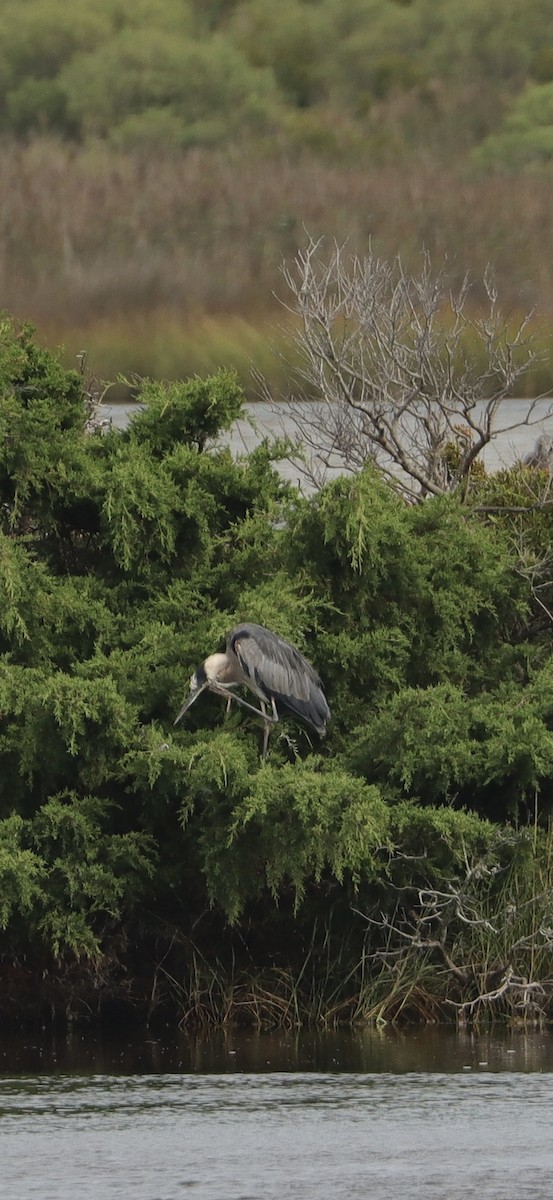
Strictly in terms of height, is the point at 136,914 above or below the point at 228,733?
below

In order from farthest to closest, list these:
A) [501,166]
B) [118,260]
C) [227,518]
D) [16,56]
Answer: [16,56] < [501,166] < [118,260] < [227,518]

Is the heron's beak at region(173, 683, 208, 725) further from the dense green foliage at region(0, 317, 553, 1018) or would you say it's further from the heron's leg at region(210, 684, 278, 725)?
the dense green foliage at region(0, 317, 553, 1018)

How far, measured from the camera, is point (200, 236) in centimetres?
4184

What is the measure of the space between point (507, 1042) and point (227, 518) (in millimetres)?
3392

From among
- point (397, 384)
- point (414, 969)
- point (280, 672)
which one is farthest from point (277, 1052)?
point (397, 384)

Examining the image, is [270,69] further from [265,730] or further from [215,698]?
[265,730]

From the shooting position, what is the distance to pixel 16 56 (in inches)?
2188

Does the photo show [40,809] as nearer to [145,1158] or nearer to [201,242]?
[145,1158]

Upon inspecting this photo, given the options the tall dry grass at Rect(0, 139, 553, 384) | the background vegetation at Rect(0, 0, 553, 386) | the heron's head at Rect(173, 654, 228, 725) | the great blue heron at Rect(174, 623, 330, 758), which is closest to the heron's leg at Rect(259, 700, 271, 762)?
the great blue heron at Rect(174, 623, 330, 758)

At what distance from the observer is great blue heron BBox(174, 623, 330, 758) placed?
923 centimetres

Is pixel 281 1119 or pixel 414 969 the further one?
pixel 414 969

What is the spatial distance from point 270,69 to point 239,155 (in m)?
11.2

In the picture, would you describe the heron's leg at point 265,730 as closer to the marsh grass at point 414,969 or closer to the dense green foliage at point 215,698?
the dense green foliage at point 215,698

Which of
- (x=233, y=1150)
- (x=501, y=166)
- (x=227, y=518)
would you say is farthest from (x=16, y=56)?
(x=233, y=1150)
